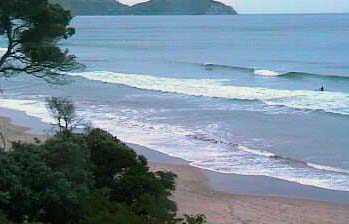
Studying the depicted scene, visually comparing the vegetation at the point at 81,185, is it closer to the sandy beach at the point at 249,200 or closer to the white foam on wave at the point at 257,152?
the sandy beach at the point at 249,200

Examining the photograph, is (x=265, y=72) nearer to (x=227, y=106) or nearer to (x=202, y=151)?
(x=227, y=106)

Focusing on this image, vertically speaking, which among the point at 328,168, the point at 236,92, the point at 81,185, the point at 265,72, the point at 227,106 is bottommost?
the point at 81,185

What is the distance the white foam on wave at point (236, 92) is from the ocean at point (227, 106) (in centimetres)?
6

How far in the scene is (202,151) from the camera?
24.9 meters

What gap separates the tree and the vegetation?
1607 millimetres

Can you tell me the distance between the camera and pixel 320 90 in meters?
46.1

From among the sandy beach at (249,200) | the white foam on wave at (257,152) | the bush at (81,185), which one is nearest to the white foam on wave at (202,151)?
the white foam on wave at (257,152)

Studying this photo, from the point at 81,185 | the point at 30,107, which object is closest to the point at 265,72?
the point at 30,107

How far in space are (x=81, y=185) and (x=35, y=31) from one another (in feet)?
12.6

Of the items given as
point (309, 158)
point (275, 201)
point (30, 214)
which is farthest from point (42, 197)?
→ point (309, 158)

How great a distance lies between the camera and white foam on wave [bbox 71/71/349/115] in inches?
1522

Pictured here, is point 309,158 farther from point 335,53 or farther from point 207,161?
point 335,53

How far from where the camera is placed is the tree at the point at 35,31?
517 inches

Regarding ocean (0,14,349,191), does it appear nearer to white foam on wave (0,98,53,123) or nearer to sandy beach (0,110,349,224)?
white foam on wave (0,98,53,123)
